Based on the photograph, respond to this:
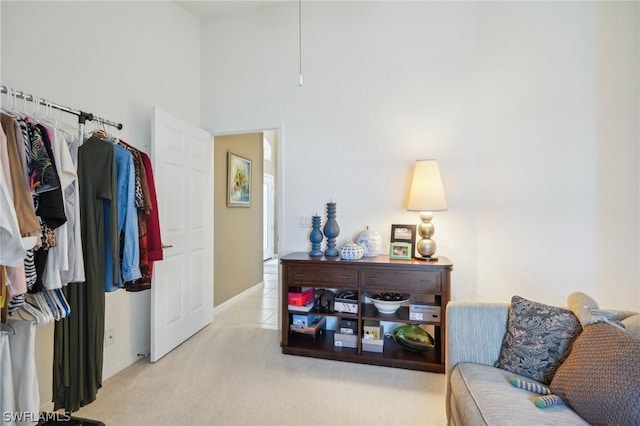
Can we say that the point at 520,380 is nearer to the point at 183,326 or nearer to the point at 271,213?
the point at 183,326

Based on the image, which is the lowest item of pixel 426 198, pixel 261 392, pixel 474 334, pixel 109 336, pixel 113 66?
pixel 261 392

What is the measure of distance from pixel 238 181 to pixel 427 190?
2.56 meters

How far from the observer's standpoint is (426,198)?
8.00 feet

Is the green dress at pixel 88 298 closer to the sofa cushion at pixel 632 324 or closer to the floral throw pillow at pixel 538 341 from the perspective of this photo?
the floral throw pillow at pixel 538 341

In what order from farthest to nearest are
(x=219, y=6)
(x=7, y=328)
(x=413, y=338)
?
(x=219, y=6) → (x=413, y=338) → (x=7, y=328)

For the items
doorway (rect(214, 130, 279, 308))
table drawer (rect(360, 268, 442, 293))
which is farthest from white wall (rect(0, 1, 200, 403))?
table drawer (rect(360, 268, 442, 293))

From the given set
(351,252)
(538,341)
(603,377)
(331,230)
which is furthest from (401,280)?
(603,377)

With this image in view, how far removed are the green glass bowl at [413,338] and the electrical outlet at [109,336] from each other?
2.22 meters

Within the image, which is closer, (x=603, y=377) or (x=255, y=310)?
(x=603, y=377)

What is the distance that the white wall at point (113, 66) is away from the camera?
1.76 metres

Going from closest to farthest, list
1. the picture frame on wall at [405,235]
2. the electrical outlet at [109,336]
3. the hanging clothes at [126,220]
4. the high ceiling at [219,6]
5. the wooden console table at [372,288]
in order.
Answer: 1. the hanging clothes at [126,220]
2. the electrical outlet at [109,336]
3. the wooden console table at [372,288]
4. the picture frame on wall at [405,235]
5. the high ceiling at [219,6]

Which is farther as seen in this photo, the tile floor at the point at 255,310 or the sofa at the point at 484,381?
the tile floor at the point at 255,310

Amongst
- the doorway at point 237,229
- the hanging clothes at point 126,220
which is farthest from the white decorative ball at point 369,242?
the hanging clothes at point 126,220

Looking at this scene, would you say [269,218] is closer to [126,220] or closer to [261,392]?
[261,392]
